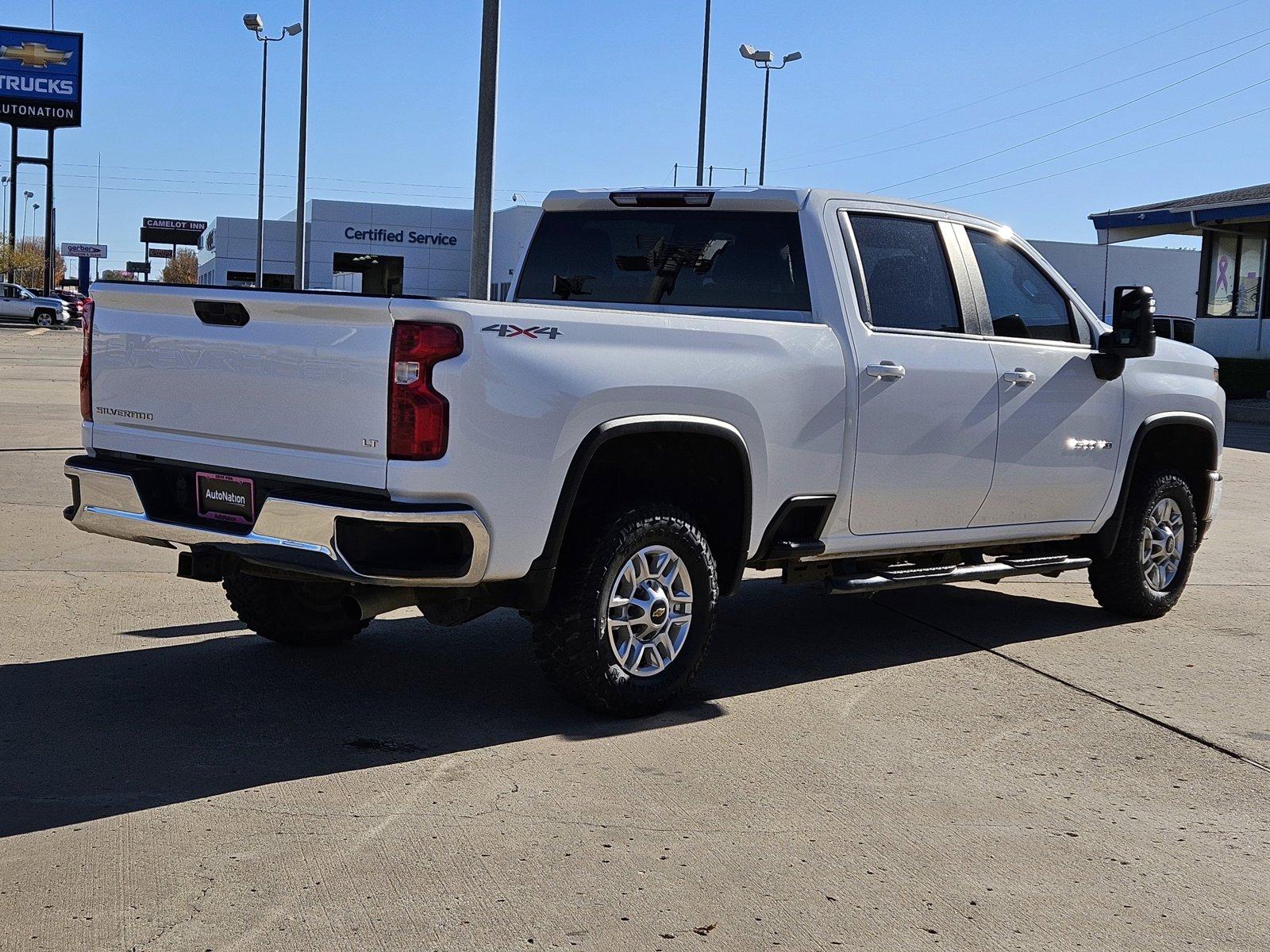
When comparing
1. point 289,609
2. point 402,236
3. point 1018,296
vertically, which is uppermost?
point 402,236

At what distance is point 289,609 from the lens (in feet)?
21.3

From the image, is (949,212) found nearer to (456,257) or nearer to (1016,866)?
(1016,866)

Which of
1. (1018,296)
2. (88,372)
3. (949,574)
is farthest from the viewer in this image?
(1018,296)

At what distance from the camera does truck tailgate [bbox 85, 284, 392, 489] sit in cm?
488

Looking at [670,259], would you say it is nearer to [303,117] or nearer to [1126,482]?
[1126,482]

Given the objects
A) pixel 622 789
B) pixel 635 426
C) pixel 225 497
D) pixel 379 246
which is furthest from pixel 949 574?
pixel 379 246

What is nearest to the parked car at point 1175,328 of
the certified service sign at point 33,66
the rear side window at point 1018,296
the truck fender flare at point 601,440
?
the rear side window at point 1018,296

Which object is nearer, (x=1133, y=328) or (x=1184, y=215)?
(x=1133, y=328)

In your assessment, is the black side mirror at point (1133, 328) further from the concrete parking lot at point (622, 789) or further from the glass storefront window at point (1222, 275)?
the glass storefront window at point (1222, 275)


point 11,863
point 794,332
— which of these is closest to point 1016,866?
point 794,332

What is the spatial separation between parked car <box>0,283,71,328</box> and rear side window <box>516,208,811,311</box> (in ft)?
178

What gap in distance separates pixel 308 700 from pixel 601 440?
1637mm

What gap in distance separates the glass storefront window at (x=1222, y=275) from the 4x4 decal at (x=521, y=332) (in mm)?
35605

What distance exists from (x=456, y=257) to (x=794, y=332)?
73860mm
